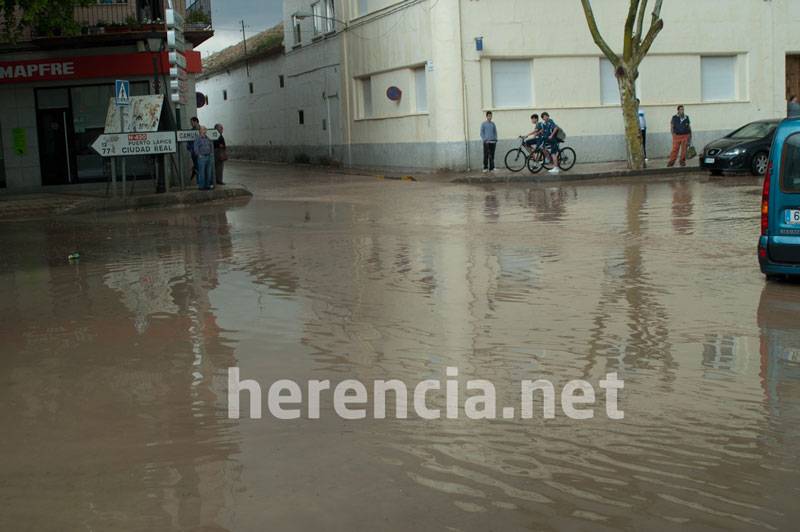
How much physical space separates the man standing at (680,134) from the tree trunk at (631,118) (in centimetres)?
153

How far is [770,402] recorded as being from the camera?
6.05 metres

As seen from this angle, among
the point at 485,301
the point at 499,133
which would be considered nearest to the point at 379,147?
the point at 499,133

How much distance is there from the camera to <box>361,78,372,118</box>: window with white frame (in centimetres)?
3834

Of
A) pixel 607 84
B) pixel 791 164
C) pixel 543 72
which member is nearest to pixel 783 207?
pixel 791 164

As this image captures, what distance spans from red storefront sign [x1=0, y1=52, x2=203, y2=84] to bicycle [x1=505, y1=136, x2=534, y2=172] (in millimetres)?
10621

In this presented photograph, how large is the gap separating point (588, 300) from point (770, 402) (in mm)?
3423

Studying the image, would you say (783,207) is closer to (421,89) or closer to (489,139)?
(489,139)

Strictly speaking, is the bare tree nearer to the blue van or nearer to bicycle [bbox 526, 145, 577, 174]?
bicycle [bbox 526, 145, 577, 174]

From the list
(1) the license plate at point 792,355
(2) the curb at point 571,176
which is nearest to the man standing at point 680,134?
(2) the curb at point 571,176

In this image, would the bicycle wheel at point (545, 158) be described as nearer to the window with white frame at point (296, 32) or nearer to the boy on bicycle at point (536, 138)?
the boy on bicycle at point (536, 138)

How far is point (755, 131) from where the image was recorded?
27.0m

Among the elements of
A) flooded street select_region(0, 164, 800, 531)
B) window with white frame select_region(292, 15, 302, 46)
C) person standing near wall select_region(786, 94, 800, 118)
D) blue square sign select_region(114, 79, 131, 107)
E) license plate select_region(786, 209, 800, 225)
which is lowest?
flooded street select_region(0, 164, 800, 531)

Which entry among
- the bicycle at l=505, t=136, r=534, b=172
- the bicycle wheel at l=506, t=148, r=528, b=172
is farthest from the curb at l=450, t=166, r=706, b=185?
the bicycle wheel at l=506, t=148, r=528, b=172

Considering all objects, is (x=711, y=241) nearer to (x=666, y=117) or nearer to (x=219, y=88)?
(x=666, y=117)
